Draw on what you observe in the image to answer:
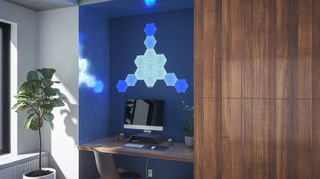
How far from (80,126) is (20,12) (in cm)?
168

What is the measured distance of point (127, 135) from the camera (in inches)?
148

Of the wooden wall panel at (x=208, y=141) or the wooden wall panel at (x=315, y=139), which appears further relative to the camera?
the wooden wall panel at (x=208, y=141)

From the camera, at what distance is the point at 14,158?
3.18 m

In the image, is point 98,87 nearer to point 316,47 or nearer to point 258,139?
point 258,139

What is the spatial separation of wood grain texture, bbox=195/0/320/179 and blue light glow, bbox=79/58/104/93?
1620 mm

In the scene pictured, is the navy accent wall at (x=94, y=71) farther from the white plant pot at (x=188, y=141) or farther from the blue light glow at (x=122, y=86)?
the white plant pot at (x=188, y=141)

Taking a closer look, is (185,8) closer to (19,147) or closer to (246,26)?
(246,26)

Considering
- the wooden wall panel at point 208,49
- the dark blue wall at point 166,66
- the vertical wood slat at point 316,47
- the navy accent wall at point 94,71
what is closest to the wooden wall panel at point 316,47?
the vertical wood slat at point 316,47

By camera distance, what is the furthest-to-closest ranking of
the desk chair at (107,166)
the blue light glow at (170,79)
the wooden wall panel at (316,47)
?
the blue light glow at (170,79) < the desk chair at (107,166) < the wooden wall panel at (316,47)

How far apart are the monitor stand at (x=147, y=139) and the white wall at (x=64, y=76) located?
74 centimetres

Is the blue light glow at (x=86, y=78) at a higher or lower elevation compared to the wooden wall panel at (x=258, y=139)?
higher

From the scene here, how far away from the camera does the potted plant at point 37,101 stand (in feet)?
10.1

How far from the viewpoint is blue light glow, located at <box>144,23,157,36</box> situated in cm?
360

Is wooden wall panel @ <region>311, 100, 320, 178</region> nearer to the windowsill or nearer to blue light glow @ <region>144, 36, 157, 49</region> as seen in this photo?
blue light glow @ <region>144, 36, 157, 49</region>
